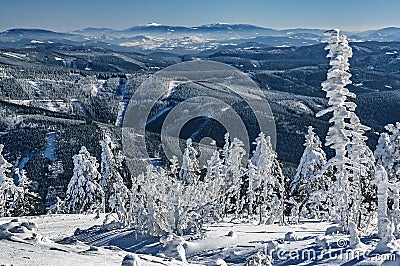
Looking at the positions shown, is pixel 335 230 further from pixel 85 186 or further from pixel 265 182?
pixel 85 186

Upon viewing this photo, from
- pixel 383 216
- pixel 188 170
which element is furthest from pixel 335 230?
pixel 188 170

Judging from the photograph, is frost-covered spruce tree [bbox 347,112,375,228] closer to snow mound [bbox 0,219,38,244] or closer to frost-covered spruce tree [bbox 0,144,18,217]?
snow mound [bbox 0,219,38,244]

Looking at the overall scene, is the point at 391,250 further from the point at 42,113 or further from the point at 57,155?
the point at 42,113

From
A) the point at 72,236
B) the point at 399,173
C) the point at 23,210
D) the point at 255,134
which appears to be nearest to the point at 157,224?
the point at 72,236

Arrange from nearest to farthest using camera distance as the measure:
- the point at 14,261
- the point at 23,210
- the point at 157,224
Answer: the point at 14,261
the point at 157,224
the point at 23,210

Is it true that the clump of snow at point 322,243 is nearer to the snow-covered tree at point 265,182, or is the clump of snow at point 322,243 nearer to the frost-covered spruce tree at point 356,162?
the frost-covered spruce tree at point 356,162

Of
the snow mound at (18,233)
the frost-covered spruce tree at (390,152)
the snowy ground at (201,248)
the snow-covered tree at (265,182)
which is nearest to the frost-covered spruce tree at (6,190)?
the snow-covered tree at (265,182)
